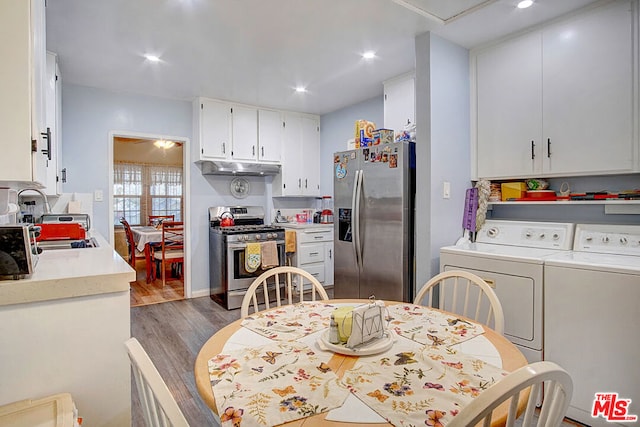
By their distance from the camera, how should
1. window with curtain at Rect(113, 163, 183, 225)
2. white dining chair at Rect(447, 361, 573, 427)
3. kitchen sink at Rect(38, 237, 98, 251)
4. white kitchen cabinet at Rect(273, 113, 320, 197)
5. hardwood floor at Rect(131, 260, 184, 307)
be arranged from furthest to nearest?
window with curtain at Rect(113, 163, 183, 225) < white kitchen cabinet at Rect(273, 113, 320, 197) < hardwood floor at Rect(131, 260, 184, 307) < kitchen sink at Rect(38, 237, 98, 251) < white dining chair at Rect(447, 361, 573, 427)

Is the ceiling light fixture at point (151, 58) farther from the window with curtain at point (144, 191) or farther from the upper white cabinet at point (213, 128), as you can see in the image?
the window with curtain at point (144, 191)

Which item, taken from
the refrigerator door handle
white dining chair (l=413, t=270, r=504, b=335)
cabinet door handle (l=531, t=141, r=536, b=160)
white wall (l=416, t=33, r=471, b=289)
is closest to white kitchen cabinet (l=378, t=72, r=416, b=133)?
white wall (l=416, t=33, r=471, b=289)

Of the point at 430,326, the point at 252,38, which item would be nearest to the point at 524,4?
the point at 252,38

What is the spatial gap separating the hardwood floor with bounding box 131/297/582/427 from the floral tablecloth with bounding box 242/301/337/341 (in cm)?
91

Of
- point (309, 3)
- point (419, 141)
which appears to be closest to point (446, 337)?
point (419, 141)

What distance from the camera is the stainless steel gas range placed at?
3.98m

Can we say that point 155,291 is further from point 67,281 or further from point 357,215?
point 67,281

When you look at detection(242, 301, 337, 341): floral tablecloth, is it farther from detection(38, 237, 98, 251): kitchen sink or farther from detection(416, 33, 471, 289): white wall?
detection(38, 237, 98, 251): kitchen sink

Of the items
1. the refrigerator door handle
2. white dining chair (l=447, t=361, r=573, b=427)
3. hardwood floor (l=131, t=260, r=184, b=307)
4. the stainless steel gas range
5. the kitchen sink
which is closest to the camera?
white dining chair (l=447, t=361, r=573, b=427)

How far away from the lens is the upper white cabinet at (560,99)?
2070 millimetres

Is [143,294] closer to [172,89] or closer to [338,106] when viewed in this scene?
[172,89]

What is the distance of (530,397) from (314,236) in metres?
3.95

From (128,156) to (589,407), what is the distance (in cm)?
809

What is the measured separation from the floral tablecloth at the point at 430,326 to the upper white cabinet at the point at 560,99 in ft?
4.96
